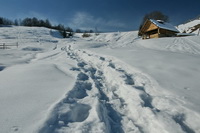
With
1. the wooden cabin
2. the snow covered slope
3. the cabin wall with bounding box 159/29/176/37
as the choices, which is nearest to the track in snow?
the wooden cabin

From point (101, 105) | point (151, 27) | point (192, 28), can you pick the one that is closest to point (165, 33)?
point (151, 27)

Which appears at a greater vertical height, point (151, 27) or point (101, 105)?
point (151, 27)

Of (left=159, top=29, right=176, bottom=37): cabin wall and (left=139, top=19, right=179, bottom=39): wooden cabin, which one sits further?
(left=159, top=29, right=176, bottom=37): cabin wall

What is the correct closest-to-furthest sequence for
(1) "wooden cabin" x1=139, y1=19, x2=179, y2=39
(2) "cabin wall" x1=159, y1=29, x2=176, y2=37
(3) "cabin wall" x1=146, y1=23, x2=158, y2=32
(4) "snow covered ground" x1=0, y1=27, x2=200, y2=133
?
1. (4) "snow covered ground" x1=0, y1=27, x2=200, y2=133
2. (1) "wooden cabin" x1=139, y1=19, x2=179, y2=39
3. (2) "cabin wall" x1=159, y1=29, x2=176, y2=37
4. (3) "cabin wall" x1=146, y1=23, x2=158, y2=32

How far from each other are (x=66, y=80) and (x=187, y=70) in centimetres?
344

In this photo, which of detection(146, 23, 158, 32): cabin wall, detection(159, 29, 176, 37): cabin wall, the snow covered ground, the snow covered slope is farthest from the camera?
the snow covered slope

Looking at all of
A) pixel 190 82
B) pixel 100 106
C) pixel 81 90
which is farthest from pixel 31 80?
pixel 190 82

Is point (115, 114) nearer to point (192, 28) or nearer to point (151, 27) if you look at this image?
point (151, 27)

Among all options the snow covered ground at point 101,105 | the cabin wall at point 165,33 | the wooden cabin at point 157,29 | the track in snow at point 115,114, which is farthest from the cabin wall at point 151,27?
the track in snow at point 115,114

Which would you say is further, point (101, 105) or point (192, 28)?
point (192, 28)

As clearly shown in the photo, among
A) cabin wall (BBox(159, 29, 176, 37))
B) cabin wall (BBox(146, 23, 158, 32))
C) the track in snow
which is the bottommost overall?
the track in snow

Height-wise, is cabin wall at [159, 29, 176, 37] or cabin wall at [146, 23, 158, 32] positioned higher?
cabin wall at [146, 23, 158, 32]

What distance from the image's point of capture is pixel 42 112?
6.14ft

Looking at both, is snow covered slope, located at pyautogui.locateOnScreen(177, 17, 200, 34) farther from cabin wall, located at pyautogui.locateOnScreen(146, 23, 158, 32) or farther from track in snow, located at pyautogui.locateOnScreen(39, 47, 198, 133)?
track in snow, located at pyautogui.locateOnScreen(39, 47, 198, 133)
